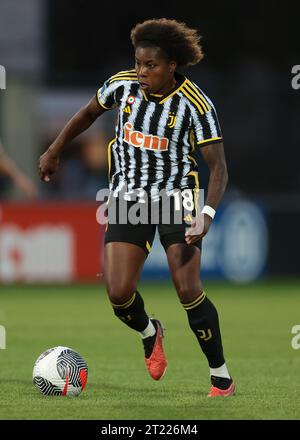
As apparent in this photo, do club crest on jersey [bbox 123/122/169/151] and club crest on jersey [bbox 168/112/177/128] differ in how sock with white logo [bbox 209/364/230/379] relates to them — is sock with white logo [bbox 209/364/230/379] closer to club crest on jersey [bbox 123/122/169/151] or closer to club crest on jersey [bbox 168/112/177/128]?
club crest on jersey [bbox 123/122/169/151]

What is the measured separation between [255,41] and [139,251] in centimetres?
1867

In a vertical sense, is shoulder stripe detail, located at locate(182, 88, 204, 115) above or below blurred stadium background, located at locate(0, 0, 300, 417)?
above

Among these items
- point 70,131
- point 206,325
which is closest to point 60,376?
point 206,325

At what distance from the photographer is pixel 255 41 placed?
2605cm

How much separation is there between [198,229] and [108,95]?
119 cm

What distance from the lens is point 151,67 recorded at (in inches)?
303

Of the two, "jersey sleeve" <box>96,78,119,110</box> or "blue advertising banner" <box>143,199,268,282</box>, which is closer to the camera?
"jersey sleeve" <box>96,78,119,110</box>

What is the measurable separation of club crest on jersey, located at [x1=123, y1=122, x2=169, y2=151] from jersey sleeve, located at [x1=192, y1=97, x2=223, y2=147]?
266mm

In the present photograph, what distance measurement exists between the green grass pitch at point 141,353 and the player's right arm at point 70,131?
58.0 inches

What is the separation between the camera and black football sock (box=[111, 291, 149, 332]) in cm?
805
